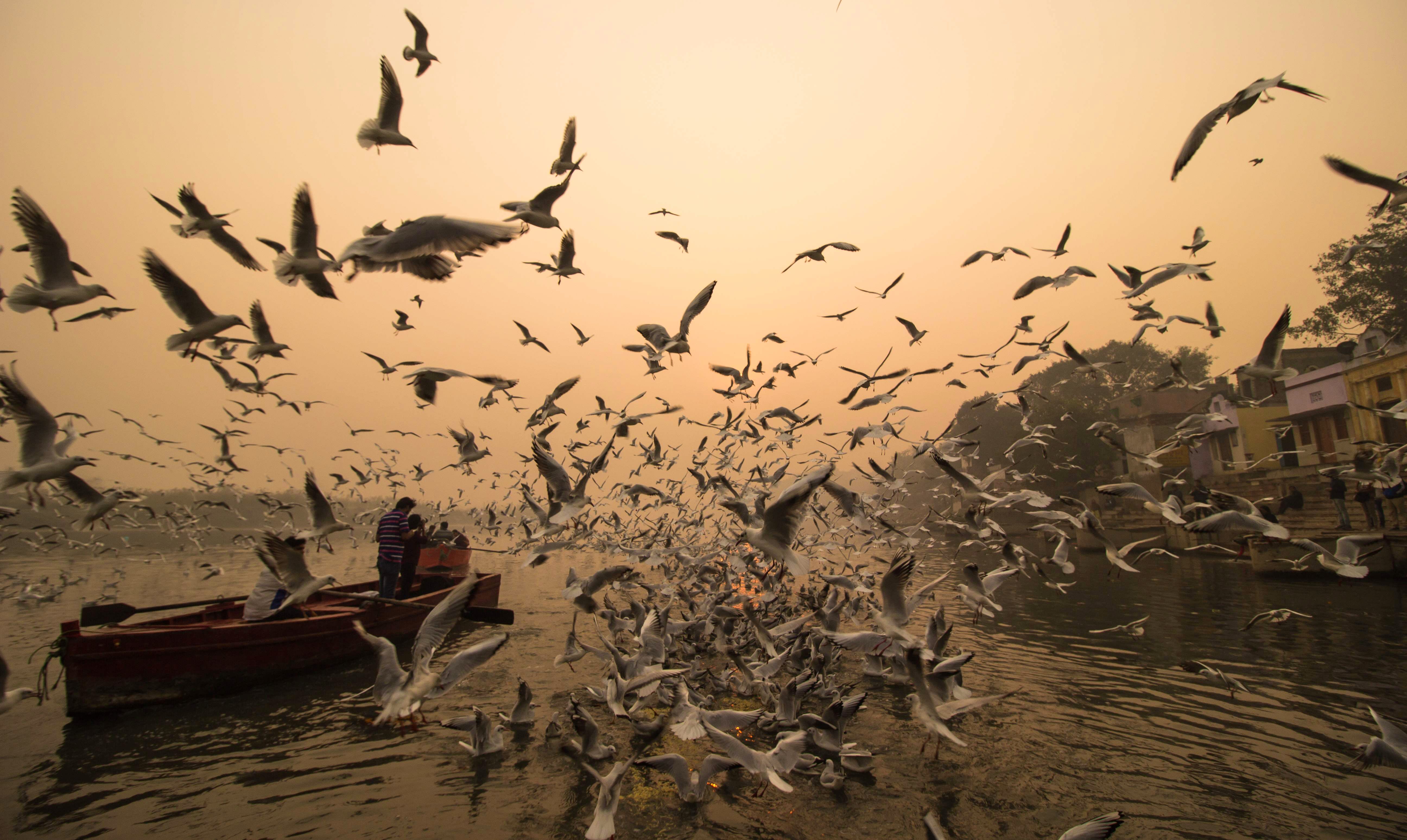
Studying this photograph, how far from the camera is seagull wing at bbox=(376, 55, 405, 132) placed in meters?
6.59

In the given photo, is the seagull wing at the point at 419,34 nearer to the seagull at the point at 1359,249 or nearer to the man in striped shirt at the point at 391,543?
the man in striped shirt at the point at 391,543

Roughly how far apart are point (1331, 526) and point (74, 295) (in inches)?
1370

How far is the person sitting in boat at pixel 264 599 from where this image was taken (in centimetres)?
946

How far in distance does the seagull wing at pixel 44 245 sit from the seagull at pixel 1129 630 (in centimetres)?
1749

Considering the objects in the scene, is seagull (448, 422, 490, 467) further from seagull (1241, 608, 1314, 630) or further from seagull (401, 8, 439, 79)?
seagull (1241, 608, 1314, 630)

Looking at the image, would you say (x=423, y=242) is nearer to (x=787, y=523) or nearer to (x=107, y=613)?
(x=787, y=523)

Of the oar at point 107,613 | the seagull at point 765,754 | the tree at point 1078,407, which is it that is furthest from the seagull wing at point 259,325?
the tree at point 1078,407

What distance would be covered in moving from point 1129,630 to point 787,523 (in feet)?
44.2

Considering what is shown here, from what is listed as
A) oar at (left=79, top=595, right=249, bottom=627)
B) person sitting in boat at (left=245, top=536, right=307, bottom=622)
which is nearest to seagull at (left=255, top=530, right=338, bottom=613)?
person sitting in boat at (left=245, top=536, right=307, bottom=622)

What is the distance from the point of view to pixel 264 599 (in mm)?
9852

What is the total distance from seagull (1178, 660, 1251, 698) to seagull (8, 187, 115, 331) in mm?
12904

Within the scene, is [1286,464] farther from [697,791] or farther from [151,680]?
[151,680]

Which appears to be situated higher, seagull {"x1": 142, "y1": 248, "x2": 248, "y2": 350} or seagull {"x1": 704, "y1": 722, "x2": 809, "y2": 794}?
seagull {"x1": 142, "y1": 248, "x2": 248, "y2": 350}

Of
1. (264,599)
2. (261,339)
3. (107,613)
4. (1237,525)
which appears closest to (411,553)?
(264,599)
